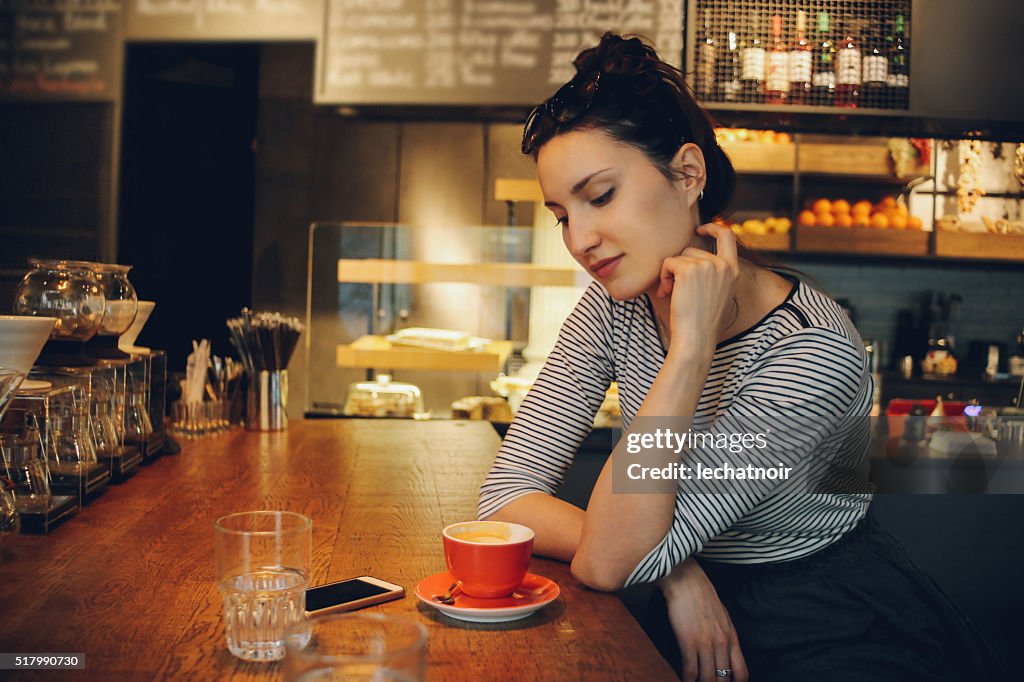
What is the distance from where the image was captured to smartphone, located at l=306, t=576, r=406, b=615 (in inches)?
35.7

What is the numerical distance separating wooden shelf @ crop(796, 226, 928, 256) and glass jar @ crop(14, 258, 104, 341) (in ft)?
11.8

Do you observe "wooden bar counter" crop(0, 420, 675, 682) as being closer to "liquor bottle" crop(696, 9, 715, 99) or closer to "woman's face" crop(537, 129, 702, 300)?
"woman's face" crop(537, 129, 702, 300)

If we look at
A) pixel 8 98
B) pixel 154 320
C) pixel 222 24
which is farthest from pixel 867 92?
pixel 8 98

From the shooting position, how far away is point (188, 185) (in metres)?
3.47

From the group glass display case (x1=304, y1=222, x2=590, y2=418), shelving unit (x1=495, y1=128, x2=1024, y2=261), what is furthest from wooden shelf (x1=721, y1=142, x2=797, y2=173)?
glass display case (x1=304, y1=222, x2=590, y2=418)

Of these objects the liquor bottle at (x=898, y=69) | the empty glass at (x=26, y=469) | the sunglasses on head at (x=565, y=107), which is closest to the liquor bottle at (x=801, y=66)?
the liquor bottle at (x=898, y=69)

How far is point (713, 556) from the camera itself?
4.17ft

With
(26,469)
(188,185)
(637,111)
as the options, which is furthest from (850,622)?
(188,185)

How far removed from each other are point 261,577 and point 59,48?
2.68 metres

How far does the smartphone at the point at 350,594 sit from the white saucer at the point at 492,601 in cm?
3

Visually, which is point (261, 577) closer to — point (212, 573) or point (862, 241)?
point (212, 573)

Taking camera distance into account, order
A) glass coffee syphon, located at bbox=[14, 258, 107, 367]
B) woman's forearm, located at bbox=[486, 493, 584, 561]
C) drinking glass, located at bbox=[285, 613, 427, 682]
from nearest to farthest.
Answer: drinking glass, located at bbox=[285, 613, 427, 682]
woman's forearm, located at bbox=[486, 493, 584, 561]
glass coffee syphon, located at bbox=[14, 258, 107, 367]

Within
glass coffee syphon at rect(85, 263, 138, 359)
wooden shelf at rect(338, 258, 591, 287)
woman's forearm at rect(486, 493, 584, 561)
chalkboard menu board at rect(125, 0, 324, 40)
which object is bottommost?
woman's forearm at rect(486, 493, 584, 561)

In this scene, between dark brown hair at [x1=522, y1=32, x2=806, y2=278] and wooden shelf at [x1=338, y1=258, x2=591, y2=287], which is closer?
dark brown hair at [x1=522, y1=32, x2=806, y2=278]
